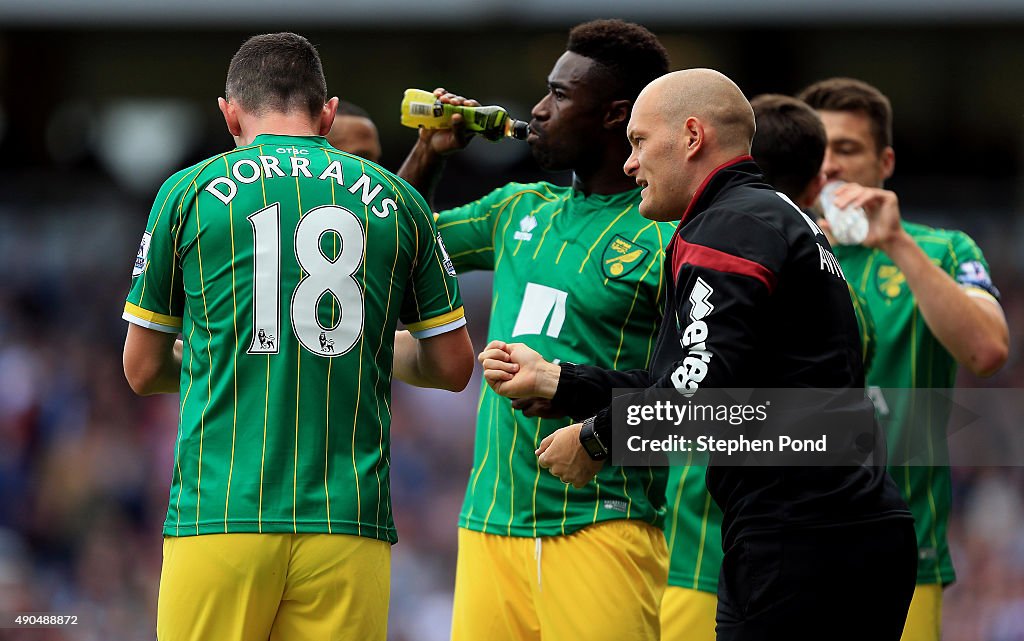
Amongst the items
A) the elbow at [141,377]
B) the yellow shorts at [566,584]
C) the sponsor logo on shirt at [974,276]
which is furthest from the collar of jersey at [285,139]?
the sponsor logo on shirt at [974,276]

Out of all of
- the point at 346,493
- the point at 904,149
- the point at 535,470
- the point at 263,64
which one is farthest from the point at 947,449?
the point at 904,149

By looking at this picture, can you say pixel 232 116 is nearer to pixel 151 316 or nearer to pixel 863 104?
pixel 151 316

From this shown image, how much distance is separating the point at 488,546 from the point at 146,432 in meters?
7.91

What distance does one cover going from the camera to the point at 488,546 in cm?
445

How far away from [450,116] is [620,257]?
91 cm

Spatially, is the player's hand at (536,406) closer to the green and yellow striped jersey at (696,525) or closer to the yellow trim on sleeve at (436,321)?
the yellow trim on sleeve at (436,321)

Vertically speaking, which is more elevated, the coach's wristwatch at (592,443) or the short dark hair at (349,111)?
the short dark hair at (349,111)

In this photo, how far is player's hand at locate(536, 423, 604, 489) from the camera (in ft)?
11.8

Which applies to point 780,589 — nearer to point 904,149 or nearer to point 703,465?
point 703,465

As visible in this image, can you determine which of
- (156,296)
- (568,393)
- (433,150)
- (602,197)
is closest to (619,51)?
(602,197)

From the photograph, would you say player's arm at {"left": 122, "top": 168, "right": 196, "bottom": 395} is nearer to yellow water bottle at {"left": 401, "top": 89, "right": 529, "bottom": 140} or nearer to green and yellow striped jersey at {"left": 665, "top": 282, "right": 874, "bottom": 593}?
yellow water bottle at {"left": 401, "top": 89, "right": 529, "bottom": 140}

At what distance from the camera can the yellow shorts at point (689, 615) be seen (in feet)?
15.9

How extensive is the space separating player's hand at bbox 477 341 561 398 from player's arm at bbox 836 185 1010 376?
154cm

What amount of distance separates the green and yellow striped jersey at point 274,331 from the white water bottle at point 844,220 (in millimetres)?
1757
